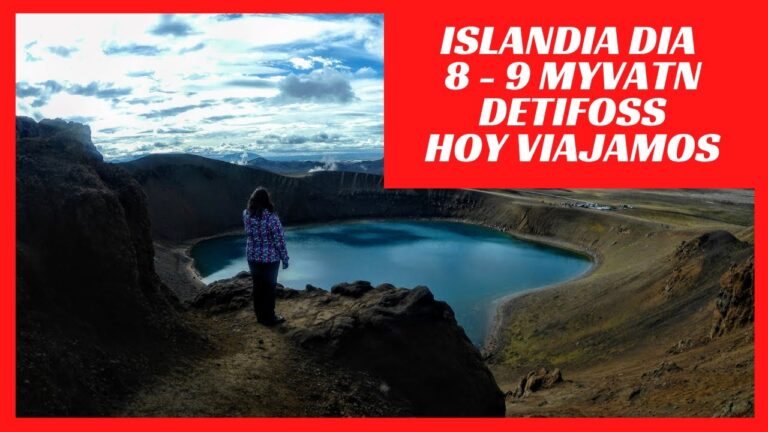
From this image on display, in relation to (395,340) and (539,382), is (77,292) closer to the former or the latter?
(395,340)

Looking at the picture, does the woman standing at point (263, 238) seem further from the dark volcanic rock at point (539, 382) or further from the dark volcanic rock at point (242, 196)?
the dark volcanic rock at point (242, 196)

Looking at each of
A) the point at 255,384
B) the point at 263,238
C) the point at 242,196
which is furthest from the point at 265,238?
the point at 242,196

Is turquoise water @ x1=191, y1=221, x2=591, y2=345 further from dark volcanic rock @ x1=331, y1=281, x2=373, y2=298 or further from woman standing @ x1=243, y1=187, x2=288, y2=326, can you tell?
woman standing @ x1=243, y1=187, x2=288, y2=326

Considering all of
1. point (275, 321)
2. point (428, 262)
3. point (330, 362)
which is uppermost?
point (275, 321)

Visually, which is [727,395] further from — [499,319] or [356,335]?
[499,319]

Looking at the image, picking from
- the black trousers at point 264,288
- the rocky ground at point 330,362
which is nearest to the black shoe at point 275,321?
the black trousers at point 264,288

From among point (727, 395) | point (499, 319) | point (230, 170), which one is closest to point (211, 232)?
point (230, 170)

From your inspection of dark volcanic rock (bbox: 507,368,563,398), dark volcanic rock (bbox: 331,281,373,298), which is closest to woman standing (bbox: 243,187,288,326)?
dark volcanic rock (bbox: 331,281,373,298)
